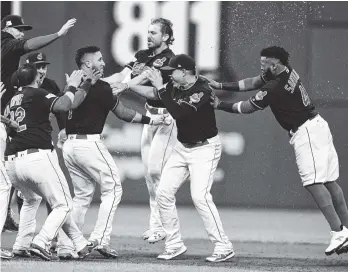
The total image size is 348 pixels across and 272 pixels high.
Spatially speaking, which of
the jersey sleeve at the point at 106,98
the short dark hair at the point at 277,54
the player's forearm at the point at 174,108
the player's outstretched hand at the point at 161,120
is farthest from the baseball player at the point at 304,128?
the jersey sleeve at the point at 106,98

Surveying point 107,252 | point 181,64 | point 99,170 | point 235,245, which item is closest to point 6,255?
point 107,252

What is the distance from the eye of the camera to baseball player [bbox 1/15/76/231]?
36.5 feet

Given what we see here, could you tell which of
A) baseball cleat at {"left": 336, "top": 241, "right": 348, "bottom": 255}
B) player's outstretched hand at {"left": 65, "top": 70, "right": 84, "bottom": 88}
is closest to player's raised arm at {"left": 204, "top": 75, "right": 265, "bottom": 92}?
player's outstretched hand at {"left": 65, "top": 70, "right": 84, "bottom": 88}

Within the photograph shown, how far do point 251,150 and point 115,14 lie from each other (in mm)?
2089

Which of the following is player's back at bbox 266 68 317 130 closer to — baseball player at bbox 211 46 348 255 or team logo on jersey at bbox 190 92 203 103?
baseball player at bbox 211 46 348 255

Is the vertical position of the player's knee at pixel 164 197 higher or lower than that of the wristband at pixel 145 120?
lower

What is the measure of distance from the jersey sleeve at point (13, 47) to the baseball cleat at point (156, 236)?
6.93 ft

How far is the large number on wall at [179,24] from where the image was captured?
13.1 m

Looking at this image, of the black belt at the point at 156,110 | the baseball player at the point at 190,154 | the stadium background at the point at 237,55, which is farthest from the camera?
the stadium background at the point at 237,55

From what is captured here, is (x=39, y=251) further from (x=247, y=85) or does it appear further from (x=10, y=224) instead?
(x=247, y=85)

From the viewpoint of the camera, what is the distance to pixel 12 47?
1130 cm

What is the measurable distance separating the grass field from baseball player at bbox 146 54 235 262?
22 cm

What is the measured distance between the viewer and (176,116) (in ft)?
32.6

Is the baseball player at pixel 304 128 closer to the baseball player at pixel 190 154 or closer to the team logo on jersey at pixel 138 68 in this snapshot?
the baseball player at pixel 190 154
